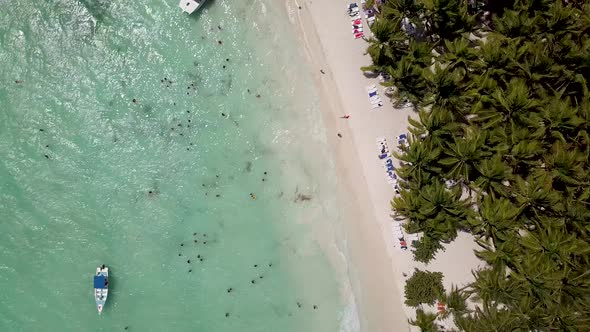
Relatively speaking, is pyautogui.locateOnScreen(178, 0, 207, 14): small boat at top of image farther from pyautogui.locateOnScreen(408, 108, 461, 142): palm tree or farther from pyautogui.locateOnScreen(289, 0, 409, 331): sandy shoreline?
pyautogui.locateOnScreen(408, 108, 461, 142): palm tree

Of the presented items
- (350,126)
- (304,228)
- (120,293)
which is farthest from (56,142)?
(350,126)

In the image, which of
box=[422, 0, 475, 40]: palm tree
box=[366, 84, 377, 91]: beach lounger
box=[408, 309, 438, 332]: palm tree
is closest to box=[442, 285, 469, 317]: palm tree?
box=[408, 309, 438, 332]: palm tree

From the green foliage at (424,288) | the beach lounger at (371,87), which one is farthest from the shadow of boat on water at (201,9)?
the green foliage at (424,288)

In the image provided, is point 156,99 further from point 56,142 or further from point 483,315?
point 483,315

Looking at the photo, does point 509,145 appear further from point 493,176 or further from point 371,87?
point 371,87

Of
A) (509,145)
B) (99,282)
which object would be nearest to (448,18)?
(509,145)

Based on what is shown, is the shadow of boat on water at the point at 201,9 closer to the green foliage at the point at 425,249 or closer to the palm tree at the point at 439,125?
the palm tree at the point at 439,125
